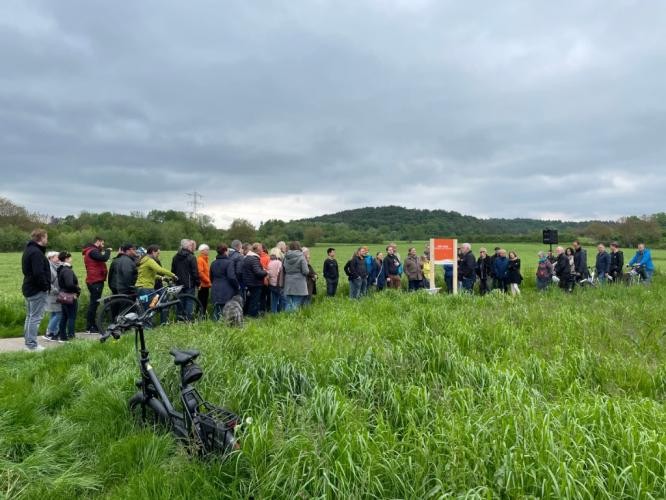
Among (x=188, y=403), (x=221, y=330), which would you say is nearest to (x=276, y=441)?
(x=188, y=403)

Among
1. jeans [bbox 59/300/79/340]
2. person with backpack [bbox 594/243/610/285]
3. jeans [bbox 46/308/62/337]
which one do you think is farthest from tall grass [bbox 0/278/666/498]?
person with backpack [bbox 594/243/610/285]

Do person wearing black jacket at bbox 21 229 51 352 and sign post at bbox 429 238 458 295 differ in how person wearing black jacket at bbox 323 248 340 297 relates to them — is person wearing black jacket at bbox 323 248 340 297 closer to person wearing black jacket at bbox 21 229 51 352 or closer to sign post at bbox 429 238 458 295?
sign post at bbox 429 238 458 295

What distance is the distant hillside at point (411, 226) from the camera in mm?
64000

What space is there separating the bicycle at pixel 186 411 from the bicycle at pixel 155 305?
1.10 ft

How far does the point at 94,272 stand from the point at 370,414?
26.2 ft

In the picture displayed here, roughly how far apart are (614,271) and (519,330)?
11992 mm

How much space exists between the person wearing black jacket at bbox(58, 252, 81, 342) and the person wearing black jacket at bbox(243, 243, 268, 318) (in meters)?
3.38

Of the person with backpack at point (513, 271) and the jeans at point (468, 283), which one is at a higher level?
the person with backpack at point (513, 271)

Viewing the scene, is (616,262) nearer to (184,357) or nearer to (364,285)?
(364,285)

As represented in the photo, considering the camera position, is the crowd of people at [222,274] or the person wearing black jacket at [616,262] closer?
the crowd of people at [222,274]

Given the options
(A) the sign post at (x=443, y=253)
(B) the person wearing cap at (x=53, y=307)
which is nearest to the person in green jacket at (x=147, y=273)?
(B) the person wearing cap at (x=53, y=307)

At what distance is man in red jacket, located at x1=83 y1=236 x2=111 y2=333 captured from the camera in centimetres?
930

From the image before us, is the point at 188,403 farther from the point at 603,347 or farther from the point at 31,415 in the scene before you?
the point at 603,347

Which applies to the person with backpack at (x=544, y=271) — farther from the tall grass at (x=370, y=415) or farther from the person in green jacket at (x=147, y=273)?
the person in green jacket at (x=147, y=273)
